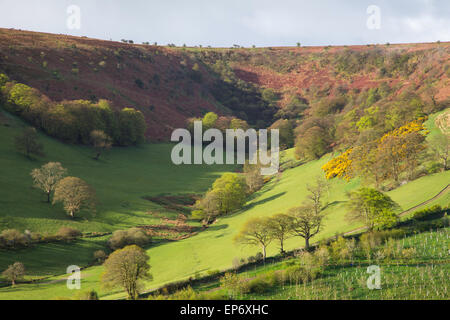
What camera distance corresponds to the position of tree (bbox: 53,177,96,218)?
5562cm

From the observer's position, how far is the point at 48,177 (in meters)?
60.1

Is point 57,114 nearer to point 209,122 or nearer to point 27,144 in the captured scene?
point 27,144

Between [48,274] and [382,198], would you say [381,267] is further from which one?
[48,274]

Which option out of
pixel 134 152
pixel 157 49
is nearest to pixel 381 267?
pixel 134 152

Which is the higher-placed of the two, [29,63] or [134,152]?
[29,63]

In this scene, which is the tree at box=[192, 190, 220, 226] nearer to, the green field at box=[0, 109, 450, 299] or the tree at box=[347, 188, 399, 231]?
the green field at box=[0, 109, 450, 299]

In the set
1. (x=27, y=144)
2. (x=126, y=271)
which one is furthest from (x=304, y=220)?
(x=27, y=144)

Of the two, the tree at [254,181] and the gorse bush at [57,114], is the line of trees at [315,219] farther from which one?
the gorse bush at [57,114]

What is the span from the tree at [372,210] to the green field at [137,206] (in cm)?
315

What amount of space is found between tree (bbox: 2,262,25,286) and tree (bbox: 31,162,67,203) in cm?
2426

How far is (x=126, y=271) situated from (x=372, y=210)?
23382 millimetres

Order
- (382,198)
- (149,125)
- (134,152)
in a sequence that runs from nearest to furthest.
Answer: (382,198), (134,152), (149,125)

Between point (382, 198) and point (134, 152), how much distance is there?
76942mm
